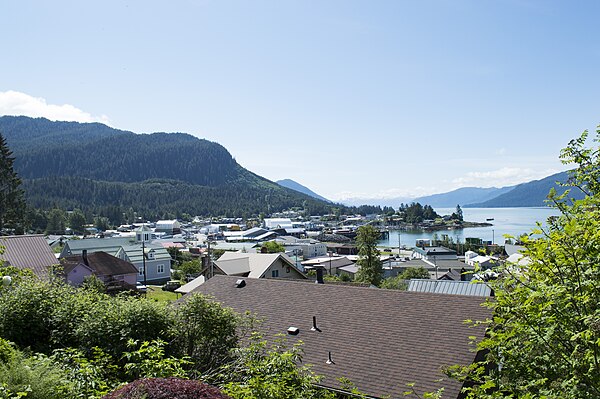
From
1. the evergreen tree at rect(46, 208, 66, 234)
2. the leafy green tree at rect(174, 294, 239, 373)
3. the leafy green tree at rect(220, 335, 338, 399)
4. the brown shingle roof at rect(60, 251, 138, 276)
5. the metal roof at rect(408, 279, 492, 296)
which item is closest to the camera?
the leafy green tree at rect(220, 335, 338, 399)

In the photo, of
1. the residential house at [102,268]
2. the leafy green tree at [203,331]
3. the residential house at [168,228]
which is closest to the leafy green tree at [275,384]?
the leafy green tree at [203,331]

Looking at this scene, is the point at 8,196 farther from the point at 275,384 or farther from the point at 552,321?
the point at 552,321

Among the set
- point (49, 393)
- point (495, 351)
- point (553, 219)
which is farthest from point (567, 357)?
point (49, 393)

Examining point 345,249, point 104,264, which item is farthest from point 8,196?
point 345,249

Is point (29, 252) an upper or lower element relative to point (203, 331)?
upper

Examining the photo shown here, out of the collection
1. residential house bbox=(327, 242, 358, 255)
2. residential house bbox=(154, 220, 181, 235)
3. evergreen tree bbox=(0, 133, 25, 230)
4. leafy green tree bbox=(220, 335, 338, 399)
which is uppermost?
evergreen tree bbox=(0, 133, 25, 230)

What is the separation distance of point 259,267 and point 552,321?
1153 inches

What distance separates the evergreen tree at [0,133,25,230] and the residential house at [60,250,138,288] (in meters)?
14.7

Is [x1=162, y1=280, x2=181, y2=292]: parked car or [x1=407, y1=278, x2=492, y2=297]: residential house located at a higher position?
[x1=407, y1=278, x2=492, y2=297]: residential house

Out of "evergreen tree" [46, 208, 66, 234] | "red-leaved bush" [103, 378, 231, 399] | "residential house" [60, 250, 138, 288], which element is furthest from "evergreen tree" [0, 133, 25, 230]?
"evergreen tree" [46, 208, 66, 234]

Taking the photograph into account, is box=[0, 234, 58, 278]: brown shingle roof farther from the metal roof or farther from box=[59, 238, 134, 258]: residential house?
box=[59, 238, 134, 258]: residential house

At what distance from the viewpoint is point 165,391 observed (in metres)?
4.34

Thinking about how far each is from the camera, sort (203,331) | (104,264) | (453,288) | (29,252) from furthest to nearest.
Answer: (104,264), (29,252), (453,288), (203,331)

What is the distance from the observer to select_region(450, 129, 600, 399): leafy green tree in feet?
12.3
